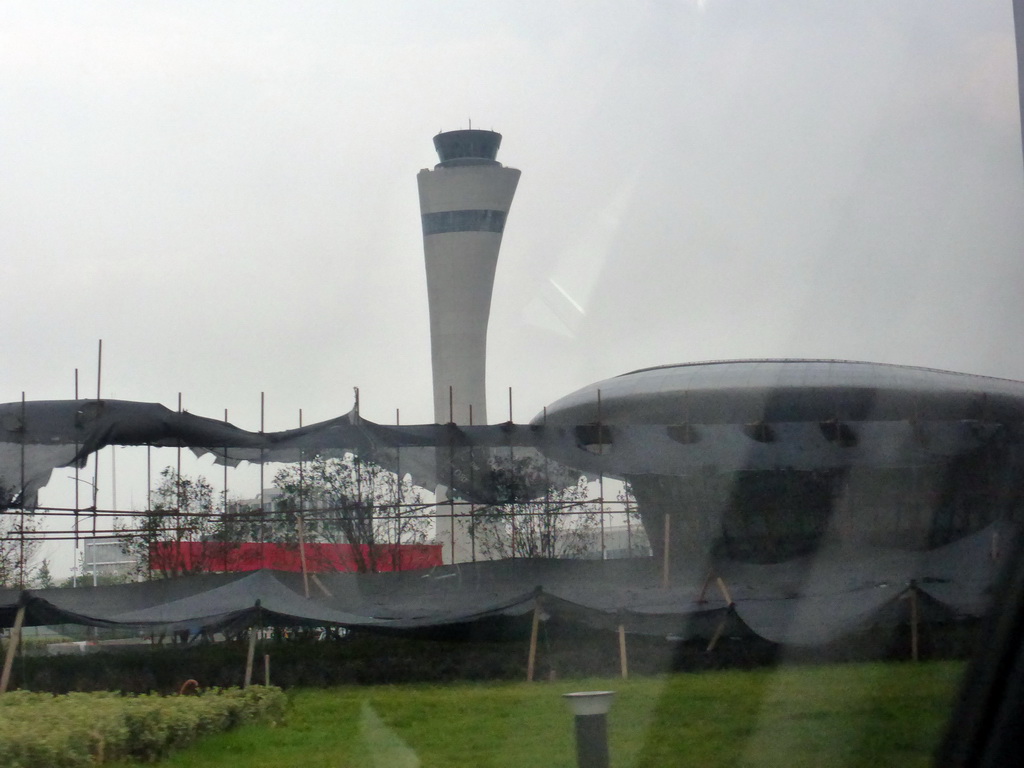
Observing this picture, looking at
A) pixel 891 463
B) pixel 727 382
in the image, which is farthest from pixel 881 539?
A: pixel 727 382

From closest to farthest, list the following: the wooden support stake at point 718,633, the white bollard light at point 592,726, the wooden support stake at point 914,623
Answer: the white bollard light at point 592,726 < the wooden support stake at point 914,623 < the wooden support stake at point 718,633

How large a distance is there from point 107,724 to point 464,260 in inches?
1721

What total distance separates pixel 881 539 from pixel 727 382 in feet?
18.0

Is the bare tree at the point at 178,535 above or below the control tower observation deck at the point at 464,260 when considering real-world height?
below

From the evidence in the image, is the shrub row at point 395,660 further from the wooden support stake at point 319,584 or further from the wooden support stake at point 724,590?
the wooden support stake at point 319,584

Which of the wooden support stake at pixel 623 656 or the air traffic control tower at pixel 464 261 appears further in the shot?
the air traffic control tower at pixel 464 261

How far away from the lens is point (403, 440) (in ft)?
47.3

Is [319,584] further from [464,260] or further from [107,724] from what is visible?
[464,260]

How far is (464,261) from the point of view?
4969 cm

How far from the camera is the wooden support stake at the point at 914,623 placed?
8.64 meters

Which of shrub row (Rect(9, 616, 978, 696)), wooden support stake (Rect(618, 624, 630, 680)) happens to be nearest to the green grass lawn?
wooden support stake (Rect(618, 624, 630, 680))

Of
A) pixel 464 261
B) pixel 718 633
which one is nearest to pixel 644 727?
pixel 718 633

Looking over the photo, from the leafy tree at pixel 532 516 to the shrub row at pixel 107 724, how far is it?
6.15 meters

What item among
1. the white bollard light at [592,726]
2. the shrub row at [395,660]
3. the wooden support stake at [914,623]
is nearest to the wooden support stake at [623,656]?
the shrub row at [395,660]
